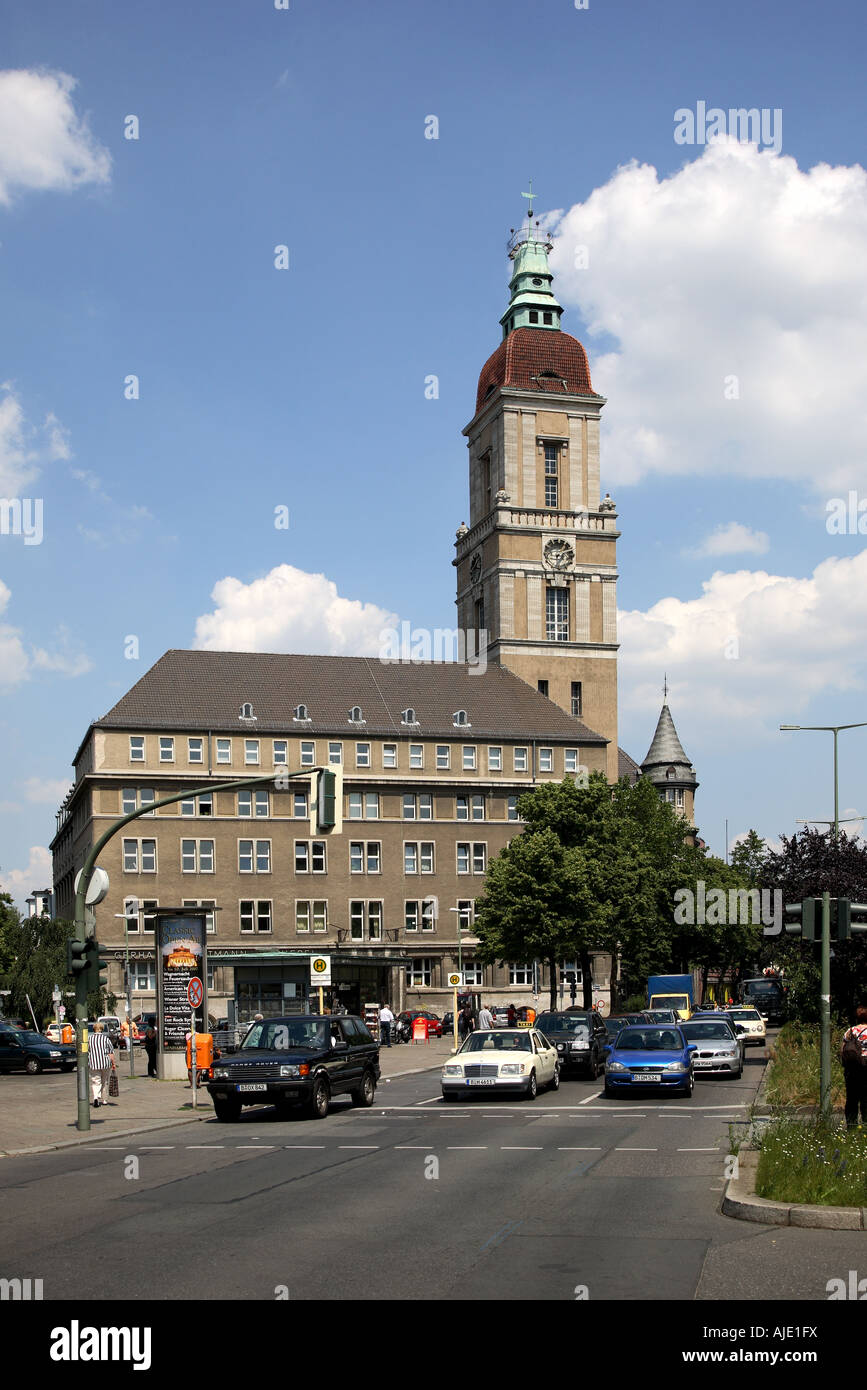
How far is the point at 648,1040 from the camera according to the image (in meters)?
28.8

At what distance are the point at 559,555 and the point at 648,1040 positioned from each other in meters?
70.0

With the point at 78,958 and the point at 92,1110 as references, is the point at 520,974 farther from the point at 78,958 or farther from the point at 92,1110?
the point at 78,958

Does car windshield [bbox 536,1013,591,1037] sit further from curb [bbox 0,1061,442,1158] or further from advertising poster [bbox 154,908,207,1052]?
curb [bbox 0,1061,442,1158]

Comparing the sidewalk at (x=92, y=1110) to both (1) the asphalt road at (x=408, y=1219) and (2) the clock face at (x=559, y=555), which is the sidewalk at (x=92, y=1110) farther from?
(2) the clock face at (x=559, y=555)

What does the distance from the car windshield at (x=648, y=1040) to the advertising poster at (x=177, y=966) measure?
11.2 meters

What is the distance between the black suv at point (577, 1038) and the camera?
33.4 meters

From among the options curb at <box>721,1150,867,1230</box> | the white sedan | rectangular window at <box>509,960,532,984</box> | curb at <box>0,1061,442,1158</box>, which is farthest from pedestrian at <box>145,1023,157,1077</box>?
rectangular window at <box>509,960,532,984</box>

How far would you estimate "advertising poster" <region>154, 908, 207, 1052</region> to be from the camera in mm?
35500

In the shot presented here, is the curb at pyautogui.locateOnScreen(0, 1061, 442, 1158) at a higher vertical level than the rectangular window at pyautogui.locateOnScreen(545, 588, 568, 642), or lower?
lower

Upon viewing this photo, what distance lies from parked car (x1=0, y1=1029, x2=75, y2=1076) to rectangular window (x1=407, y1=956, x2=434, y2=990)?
1603 inches

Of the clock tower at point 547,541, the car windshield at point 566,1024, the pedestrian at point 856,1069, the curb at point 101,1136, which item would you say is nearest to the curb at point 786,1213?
the pedestrian at point 856,1069
